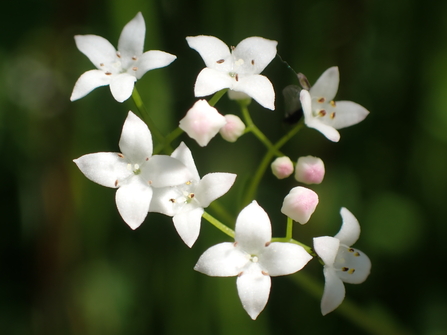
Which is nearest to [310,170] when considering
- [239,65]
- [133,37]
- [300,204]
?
[300,204]

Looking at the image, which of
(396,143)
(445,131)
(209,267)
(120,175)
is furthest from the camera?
(396,143)

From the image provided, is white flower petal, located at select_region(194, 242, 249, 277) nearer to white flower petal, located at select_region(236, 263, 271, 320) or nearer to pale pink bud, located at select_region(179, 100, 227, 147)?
white flower petal, located at select_region(236, 263, 271, 320)

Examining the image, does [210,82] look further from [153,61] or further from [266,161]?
[266,161]

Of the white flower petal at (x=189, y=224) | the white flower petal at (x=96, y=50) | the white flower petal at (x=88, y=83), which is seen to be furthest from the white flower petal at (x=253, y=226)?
the white flower petal at (x=96, y=50)

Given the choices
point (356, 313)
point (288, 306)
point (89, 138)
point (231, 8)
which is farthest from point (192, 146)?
point (356, 313)

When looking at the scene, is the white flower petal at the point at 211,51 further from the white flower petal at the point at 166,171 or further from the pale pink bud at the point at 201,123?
the white flower petal at the point at 166,171

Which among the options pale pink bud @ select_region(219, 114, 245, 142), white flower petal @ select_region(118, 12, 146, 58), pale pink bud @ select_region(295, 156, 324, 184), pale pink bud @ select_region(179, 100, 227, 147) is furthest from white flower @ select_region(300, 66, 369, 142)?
white flower petal @ select_region(118, 12, 146, 58)

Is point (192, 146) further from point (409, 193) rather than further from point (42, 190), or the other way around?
point (409, 193)
